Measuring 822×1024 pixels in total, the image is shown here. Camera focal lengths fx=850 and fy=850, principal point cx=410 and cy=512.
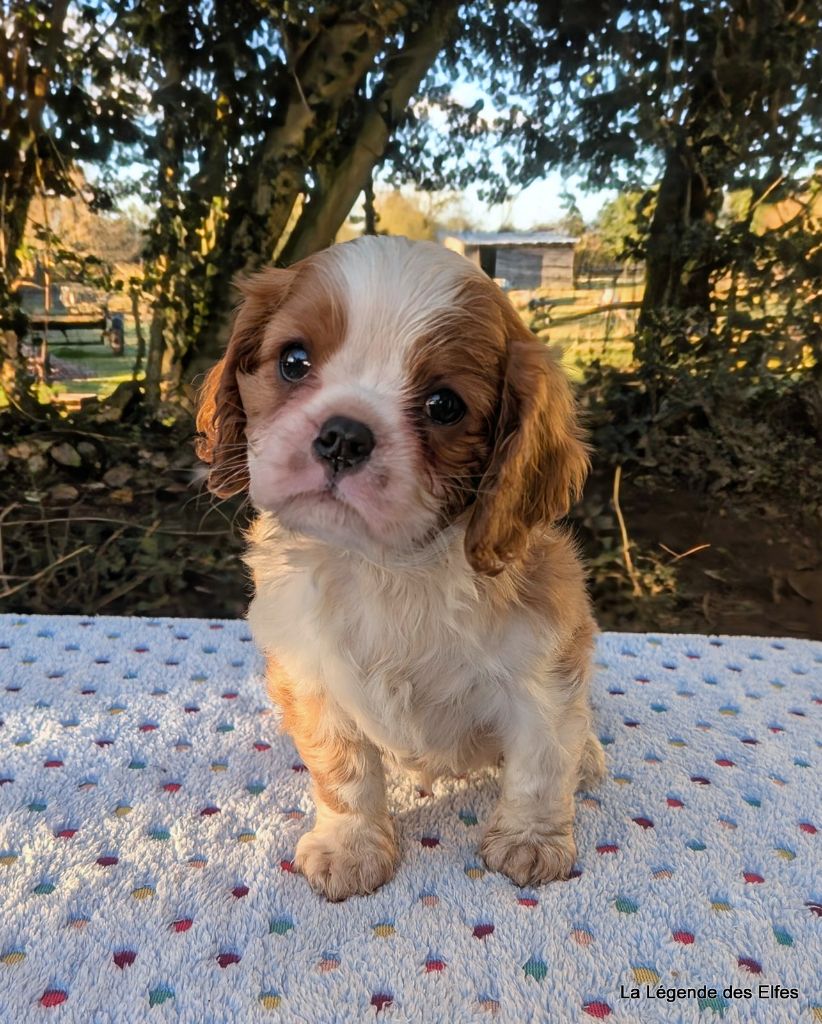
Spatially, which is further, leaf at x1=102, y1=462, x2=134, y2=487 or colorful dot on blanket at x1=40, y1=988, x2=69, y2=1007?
leaf at x1=102, y1=462, x2=134, y2=487

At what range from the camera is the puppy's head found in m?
1.23

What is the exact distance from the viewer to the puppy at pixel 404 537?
4.18ft

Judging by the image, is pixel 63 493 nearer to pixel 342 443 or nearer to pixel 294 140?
pixel 294 140

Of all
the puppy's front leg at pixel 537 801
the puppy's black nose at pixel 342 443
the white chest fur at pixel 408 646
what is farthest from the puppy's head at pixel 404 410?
the puppy's front leg at pixel 537 801

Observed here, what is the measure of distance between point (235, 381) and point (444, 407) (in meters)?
0.44

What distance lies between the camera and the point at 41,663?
223cm

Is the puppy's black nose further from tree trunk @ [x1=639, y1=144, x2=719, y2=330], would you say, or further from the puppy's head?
tree trunk @ [x1=639, y1=144, x2=719, y2=330]

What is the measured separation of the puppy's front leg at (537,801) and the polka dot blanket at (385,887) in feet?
0.13

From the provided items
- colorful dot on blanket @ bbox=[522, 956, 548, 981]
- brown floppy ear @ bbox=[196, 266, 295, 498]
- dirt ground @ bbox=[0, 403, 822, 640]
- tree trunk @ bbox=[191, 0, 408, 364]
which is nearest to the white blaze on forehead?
brown floppy ear @ bbox=[196, 266, 295, 498]

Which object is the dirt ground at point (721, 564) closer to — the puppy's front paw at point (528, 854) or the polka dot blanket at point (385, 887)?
the polka dot blanket at point (385, 887)

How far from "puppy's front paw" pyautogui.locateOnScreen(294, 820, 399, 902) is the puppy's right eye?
788mm

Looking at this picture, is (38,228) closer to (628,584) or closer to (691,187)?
(691,187)

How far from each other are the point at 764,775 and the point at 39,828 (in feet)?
4.78

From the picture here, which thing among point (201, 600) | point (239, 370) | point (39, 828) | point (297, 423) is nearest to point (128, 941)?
point (39, 828)
